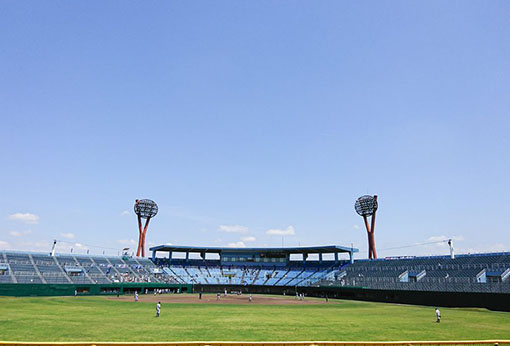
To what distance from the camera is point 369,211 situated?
101m

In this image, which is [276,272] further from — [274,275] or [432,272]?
[432,272]

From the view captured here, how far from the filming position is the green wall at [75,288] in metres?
62.0

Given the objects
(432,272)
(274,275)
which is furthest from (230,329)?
(274,275)

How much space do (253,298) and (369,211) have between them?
46630 mm

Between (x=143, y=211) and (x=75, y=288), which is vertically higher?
(x=143, y=211)

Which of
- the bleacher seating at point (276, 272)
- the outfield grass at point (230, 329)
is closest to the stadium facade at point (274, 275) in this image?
the bleacher seating at point (276, 272)

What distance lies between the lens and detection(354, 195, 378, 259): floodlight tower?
9756cm

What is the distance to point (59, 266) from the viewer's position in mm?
77625

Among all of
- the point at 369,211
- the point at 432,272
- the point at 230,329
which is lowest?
the point at 230,329

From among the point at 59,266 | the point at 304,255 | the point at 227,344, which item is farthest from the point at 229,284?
the point at 227,344

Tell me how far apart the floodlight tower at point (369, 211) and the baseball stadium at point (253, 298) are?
0.29m

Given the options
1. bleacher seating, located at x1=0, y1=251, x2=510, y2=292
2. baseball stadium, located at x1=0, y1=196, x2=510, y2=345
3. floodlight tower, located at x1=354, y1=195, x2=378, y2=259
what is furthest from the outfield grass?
floodlight tower, located at x1=354, y1=195, x2=378, y2=259

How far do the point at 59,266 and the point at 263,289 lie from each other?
47.3 meters

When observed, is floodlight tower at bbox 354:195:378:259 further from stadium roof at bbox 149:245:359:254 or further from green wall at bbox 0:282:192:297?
green wall at bbox 0:282:192:297
